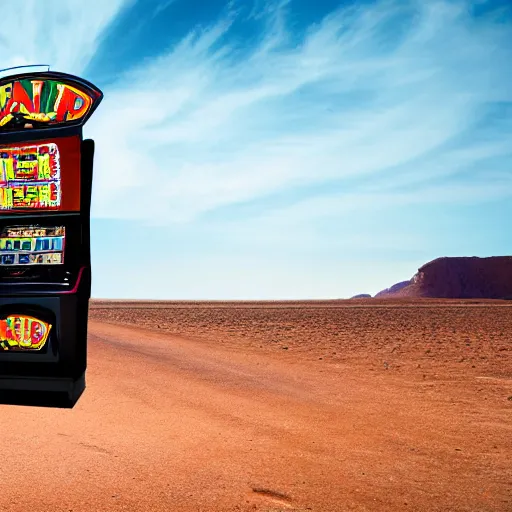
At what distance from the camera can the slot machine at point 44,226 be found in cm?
898

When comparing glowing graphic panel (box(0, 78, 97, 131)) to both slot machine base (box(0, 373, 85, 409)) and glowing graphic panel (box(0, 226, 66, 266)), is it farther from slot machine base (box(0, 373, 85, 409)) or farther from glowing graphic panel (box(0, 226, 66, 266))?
slot machine base (box(0, 373, 85, 409))

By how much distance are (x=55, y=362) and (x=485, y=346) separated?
28.2m

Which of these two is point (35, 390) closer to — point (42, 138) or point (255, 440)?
point (42, 138)

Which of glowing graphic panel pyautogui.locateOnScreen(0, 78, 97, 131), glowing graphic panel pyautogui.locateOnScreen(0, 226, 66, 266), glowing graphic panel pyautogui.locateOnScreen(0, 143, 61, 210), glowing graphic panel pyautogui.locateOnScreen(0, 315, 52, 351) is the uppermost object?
glowing graphic panel pyautogui.locateOnScreen(0, 78, 97, 131)

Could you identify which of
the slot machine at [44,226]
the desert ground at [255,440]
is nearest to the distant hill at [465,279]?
the desert ground at [255,440]

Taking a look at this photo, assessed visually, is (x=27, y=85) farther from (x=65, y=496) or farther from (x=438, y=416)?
(x=438, y=416)

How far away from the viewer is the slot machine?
8.98 metres

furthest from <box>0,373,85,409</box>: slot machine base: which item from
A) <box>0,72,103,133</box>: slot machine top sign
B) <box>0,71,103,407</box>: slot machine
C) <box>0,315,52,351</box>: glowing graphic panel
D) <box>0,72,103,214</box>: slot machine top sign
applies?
<box>0,72,103,133</box>: slot machine top sign

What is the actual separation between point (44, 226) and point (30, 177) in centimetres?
81

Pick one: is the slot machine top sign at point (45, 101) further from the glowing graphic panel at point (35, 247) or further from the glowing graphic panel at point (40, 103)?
the glowing graphic panel at point (35, 247)

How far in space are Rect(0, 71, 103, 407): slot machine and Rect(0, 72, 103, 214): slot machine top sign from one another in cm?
2

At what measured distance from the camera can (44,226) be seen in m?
9.22

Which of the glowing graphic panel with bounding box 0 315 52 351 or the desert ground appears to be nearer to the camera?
the glowing graphic panel with bounding box 0 315 52 351

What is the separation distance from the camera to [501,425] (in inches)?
586
